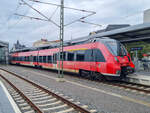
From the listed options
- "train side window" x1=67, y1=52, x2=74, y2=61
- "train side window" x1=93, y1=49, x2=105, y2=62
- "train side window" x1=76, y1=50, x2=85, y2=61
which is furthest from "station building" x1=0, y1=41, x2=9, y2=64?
"train side window" x1=93, y1=49, x2=105, y2=62

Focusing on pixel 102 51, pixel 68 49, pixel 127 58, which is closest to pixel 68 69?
pixel 68 49

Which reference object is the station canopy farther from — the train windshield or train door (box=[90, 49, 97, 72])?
train door (box=[90, 49, 97, 72])

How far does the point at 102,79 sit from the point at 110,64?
2.20 meters

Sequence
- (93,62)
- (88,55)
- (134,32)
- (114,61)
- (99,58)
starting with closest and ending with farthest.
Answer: (114,61) < (99,58) < (93,62) < (134,32) < (88,55)

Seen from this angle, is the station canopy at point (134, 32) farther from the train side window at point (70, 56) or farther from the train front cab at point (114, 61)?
the train side window at point (70, 56)

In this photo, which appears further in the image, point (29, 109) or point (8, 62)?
point (8, 62)

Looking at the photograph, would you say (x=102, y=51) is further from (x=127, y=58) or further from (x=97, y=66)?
(x=127, y=58)

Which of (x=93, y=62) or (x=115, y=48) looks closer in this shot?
(x=115, y=48)

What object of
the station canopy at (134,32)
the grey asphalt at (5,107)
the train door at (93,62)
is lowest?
the grey asphalt at (5,107)

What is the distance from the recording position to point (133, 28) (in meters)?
10.1

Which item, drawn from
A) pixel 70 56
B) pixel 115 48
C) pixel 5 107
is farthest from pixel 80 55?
pixel 5 107

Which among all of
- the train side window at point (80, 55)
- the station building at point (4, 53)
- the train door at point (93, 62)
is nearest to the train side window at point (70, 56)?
the train side window at point (80, 55)

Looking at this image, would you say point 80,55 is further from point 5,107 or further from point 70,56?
point 5,107

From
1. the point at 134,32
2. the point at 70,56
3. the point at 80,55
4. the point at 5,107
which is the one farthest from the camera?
the point at 70,56
